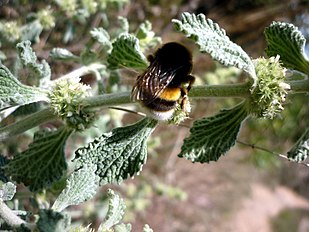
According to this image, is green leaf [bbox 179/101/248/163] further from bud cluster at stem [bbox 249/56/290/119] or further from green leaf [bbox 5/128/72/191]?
green leaf [bbox 5/128/72/191]

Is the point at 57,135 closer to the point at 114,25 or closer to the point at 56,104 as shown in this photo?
the point at 56,104

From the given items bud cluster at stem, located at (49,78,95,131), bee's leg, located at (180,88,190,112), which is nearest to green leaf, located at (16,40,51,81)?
bud cluster at stem, located at (49,78,95,131)

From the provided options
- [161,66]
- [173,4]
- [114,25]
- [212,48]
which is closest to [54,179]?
[161,66]

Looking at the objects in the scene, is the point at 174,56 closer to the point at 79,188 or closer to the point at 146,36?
the point at 79,188

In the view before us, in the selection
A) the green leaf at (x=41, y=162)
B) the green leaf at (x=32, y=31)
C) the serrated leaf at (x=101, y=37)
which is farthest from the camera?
the green leaf at (x=32, y=31)

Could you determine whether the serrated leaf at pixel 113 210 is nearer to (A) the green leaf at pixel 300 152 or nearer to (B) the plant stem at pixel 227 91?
(B) the plant stem at pixel 227 91

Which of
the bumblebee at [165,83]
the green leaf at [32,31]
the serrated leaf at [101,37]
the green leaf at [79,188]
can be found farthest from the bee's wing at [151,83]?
the green leaf at [32,31]
